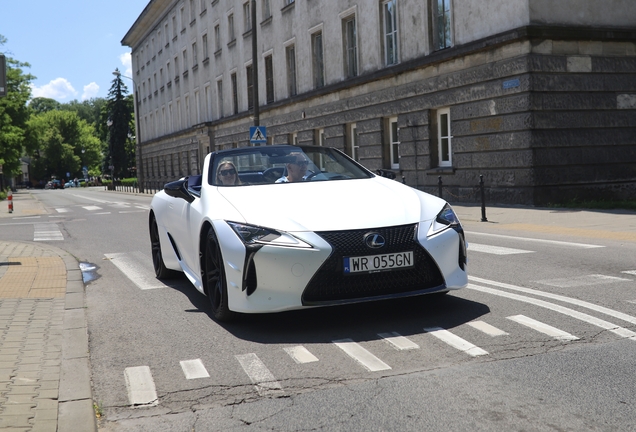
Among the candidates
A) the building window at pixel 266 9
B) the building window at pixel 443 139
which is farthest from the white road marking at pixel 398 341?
the building window at pixel 266 9

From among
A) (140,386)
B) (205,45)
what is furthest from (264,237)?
(205,45)

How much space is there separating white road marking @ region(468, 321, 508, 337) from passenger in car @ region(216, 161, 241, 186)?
7.73 feet

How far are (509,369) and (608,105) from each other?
1694cm

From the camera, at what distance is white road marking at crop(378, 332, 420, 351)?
5094mm

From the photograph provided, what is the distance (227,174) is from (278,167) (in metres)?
0.46

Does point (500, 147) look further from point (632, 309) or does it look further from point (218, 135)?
point (218, 135)

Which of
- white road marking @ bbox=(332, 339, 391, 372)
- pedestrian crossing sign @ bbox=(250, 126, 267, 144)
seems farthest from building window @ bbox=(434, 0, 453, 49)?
white road marking @ bbox=(332, 339, 391, 372)

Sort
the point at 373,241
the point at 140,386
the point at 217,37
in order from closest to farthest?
the point at 140,386 < the point at 373,241 < the point at 217,37

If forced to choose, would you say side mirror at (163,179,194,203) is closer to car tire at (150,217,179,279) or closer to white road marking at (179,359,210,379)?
car tire at (150,217,179,279)

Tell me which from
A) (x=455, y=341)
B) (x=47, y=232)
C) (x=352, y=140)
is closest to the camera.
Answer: (x=455, y=341)

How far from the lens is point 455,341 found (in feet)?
17.0

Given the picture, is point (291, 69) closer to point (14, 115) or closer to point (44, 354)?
point (44, 354)

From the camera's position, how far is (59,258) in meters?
11.7

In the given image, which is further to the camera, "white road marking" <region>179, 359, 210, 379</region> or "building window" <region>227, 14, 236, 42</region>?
"building window" <region>227, 14, 236, 42</region>
